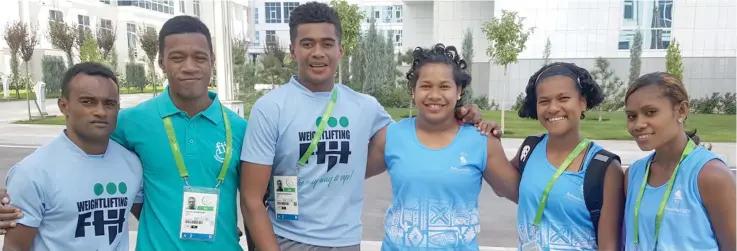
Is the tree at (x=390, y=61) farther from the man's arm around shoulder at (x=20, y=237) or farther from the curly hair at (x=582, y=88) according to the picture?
the man's arm around shoulder at (x=20, y=237)

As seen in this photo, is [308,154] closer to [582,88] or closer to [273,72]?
[582,88]

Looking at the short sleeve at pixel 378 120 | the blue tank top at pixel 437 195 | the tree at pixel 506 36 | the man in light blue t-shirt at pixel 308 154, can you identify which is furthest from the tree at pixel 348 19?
the blue tank top at pixel 437 195

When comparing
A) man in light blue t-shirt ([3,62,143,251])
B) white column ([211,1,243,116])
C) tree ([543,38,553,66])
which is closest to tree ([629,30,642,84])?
tree ([543,38,553,66])

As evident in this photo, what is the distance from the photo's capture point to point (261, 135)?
2301 mm

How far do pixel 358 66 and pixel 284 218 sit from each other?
2053 centimetres

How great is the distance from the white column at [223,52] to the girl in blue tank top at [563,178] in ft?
39.7

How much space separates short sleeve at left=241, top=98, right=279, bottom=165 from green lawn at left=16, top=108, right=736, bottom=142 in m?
13.0

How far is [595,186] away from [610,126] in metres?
16.2

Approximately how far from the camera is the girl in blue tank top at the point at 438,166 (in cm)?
233

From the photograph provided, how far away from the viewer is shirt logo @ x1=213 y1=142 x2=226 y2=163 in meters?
2.35

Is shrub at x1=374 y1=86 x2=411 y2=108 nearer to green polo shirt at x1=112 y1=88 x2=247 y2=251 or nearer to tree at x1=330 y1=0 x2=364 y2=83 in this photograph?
tree at x1=330 y1=0 x2=364 y2=83

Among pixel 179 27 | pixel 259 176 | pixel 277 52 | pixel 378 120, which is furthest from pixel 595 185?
pixel 277 52

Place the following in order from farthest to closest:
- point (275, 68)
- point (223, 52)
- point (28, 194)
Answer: point (275, 68)
point (223, 52)
point (28, 194)

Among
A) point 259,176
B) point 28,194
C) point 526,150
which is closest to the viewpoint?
point 28,194
